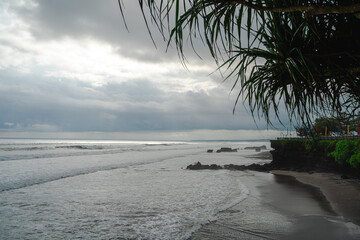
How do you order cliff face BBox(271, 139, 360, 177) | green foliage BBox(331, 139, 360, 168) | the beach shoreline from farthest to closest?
1. cliff face BBox(271, 139, 360, 177)
2. green foliage BBox(331, 139, 360, 168)
3. the beach shoreline

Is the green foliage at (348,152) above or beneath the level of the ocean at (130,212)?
above

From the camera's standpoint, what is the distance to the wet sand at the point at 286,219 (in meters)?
4.58

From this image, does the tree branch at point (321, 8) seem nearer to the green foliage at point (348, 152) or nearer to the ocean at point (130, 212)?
the ocean at point (130, 212)

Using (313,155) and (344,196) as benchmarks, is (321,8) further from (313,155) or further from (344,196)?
(313,155)

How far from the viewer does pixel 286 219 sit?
5512 mm

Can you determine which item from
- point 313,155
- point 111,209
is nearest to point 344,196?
point 111,209

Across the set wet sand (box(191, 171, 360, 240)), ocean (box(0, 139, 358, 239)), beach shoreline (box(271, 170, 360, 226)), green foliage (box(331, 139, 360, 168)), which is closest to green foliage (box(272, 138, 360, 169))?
green foliage (box(331, 139, 360, 168))

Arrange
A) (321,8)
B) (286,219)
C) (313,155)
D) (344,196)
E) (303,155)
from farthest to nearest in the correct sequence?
(303,155)
(313,155)
(344,196)
(286,219)
(321,8)

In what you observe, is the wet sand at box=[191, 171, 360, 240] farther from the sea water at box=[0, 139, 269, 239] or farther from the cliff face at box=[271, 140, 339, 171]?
the cliff face at box=[271, 140, 339, 171]

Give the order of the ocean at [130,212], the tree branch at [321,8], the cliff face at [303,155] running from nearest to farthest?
the tree branch at [321,8], the ocean at [130,212], the cliff face at [303,155]

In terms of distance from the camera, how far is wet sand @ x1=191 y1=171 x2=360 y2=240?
180 inches

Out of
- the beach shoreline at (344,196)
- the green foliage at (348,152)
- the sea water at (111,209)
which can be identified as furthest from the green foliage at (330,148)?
the sea water at (111,209)

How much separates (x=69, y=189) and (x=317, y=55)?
30.9ft

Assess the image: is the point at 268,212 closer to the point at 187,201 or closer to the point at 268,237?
the point at 268,237
